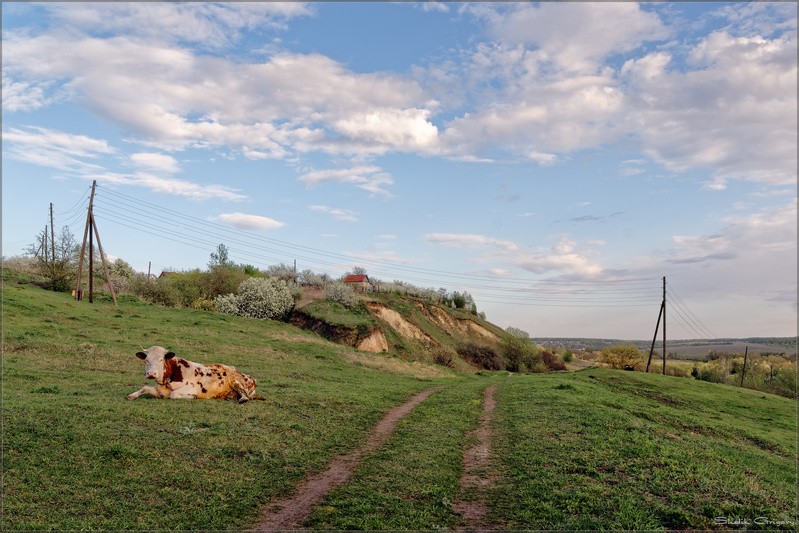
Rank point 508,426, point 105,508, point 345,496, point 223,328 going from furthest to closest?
point 223,328 < point 508,426 < point 345,496 < point 105,508

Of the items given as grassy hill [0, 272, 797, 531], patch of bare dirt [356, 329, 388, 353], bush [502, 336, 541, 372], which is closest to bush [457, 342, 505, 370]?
bush [502, 336, 541, 372]

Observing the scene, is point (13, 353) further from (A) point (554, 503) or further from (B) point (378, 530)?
(A) point (554, 503)

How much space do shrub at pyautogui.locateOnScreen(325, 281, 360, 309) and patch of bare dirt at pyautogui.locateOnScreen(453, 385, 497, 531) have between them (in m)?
49.0

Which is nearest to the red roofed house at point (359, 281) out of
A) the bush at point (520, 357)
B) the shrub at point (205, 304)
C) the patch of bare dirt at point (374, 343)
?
the patch of bare dirt at point (374, 343)

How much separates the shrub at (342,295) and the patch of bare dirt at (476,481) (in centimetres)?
4900

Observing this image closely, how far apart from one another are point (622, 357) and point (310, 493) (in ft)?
223

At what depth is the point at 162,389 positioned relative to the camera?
16.2m

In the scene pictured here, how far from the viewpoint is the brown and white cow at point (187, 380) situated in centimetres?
1612

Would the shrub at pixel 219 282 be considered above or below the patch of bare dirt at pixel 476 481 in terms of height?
above

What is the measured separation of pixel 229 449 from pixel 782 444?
24.3 meters

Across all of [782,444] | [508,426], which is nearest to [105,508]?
[508,426]

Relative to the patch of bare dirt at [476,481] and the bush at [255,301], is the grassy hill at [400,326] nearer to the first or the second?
the bush at [255,301]

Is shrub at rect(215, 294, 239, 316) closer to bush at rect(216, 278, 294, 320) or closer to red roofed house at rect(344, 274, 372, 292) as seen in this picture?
bush at rect(216, 278, 294, 320)

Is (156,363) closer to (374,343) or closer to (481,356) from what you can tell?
(374,343)
